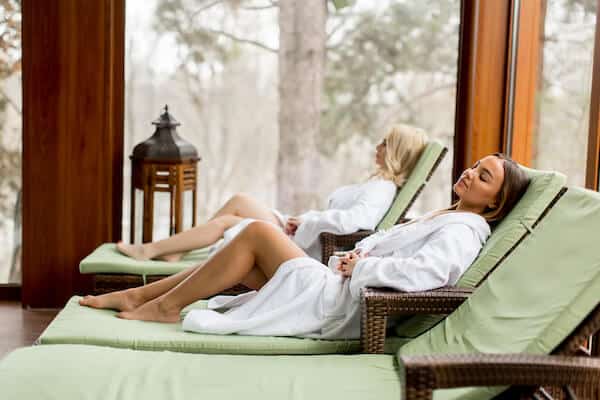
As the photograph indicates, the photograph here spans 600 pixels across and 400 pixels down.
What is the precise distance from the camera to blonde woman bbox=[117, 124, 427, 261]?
4.35 meters

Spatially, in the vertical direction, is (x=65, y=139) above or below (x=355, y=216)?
above

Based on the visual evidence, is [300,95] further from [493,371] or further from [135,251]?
[493,371]

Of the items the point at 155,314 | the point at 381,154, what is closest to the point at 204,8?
the point at 381,154

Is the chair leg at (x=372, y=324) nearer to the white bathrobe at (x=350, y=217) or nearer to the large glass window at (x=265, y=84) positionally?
the white bathrobe at (x=350, y=217)

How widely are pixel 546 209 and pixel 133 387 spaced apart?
1505 mm

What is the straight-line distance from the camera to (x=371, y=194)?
450 centimetres

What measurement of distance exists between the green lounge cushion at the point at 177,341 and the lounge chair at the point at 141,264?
857 mm

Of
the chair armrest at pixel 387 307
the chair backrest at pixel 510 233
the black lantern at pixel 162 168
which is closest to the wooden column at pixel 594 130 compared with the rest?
the chair backrest at pixel 510 233

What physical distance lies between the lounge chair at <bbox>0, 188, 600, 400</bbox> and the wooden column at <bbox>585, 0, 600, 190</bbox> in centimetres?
55

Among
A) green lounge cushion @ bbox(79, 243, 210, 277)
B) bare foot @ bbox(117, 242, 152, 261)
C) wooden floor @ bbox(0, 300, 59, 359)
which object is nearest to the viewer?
green lounge cushion @ bbox(79, 243, 210, 277)

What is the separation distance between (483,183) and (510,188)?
4.0 inches

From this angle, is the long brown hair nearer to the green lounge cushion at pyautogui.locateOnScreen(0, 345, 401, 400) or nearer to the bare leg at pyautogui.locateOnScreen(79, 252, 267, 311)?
the green lounge cushion at pyautogui.locateOnScreen(0, 345, 401, 400)

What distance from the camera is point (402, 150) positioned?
4.56 m

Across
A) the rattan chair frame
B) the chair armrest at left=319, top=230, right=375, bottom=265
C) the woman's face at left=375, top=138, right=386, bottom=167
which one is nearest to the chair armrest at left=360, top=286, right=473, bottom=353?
the rattan chair frame
